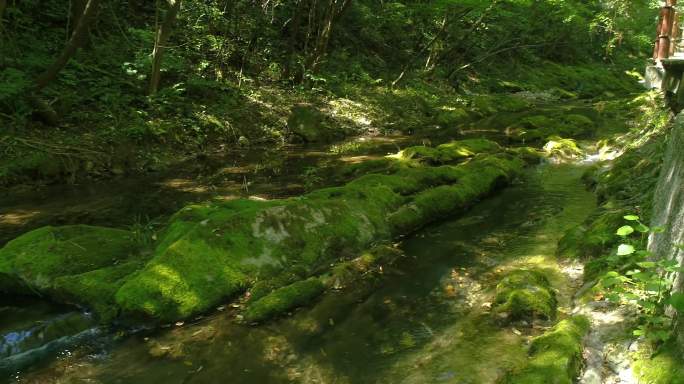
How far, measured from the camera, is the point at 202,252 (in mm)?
5777

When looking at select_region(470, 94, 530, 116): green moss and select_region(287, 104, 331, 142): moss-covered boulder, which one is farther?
select_region(470, 94, 530, 116): green moss

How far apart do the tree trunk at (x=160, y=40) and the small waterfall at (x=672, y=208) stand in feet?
36.6

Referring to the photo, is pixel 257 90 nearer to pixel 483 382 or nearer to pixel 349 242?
pixel 349 242

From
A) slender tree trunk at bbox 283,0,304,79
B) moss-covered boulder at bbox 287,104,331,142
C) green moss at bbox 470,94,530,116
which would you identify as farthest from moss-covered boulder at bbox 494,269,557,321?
green moss at bbox 470,94,530,116

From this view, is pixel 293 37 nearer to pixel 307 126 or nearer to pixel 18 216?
pixel 307 126

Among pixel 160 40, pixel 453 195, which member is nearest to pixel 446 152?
pixel 453 195

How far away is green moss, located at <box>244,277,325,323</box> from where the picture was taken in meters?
5.24

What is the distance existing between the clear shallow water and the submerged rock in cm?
41

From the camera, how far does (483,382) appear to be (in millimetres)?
4055

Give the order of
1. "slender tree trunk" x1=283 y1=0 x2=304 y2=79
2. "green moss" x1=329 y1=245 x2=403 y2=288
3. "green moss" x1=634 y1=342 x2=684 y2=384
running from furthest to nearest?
"slender tree trunk" x1=283 y1=0 x2=304 y2=79 → "green moss" x1=329 y1=245 x2=403 y2=288 → "green moss" x1=634 y1=342 x2=684 y2=384

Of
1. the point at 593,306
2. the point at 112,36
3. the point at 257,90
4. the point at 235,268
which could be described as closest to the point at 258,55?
the point at 257,90

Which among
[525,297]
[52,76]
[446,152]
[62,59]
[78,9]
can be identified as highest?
[78,9]

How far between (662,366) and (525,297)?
1665mm

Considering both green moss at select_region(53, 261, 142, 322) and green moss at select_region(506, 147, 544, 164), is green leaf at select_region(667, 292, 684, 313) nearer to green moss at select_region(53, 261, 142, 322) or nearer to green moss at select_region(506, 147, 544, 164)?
green moss at select_region(53, 261, 142, 322)
